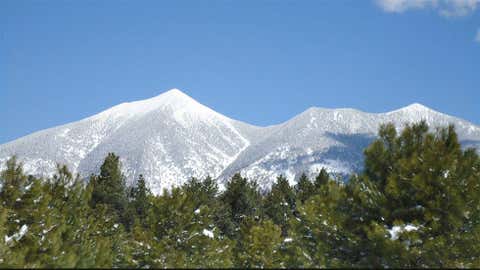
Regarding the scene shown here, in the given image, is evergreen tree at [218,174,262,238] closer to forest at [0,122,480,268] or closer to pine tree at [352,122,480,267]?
forest at [0,122,480,268]

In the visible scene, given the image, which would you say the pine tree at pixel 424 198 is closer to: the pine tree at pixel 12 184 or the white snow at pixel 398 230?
the white snow at pixel 398 230

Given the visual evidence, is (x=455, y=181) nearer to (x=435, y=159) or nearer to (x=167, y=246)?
(x=435, y=159)

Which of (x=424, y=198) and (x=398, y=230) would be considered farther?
(x=424, y=198)

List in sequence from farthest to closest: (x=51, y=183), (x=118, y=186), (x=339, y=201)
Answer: (x=118, y=186) → (x=51, y=183) → (x=339, y=201)

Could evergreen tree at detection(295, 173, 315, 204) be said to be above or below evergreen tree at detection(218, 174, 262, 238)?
above

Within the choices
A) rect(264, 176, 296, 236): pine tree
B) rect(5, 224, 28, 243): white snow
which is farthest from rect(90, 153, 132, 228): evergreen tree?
rect(5, 224, 28, 243): white snow

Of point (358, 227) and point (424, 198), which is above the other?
point (424, 198)

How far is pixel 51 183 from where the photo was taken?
30031 mm

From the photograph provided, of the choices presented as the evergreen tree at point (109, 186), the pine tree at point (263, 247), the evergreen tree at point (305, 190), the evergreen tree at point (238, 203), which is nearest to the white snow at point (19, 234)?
the pine tree at point (263, 247)

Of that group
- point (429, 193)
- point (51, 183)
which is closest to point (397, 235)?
point (429, 193)

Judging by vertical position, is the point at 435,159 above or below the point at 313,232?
above

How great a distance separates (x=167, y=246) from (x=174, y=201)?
206 cm

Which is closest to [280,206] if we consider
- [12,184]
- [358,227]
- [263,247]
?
[263,247]

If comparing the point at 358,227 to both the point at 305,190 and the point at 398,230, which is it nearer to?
the point at 398,230
